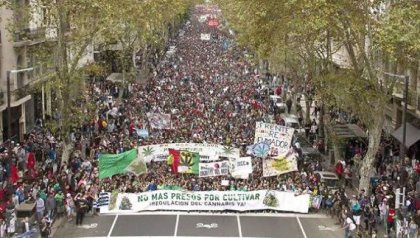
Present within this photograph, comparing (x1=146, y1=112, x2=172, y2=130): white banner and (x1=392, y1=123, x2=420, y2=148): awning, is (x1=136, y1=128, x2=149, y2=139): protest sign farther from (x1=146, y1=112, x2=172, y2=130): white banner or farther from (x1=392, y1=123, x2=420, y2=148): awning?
(x1=392, y1=123, x2=420, y2=148): awning

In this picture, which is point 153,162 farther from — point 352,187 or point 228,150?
point 352,187

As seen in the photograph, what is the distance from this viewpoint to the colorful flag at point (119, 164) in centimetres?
2912

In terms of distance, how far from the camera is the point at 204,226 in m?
25.7

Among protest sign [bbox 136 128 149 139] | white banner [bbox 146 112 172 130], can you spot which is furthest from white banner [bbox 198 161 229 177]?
white banner [bbox 146 112 172 130]

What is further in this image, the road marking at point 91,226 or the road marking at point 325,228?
the road marking at point 325,228

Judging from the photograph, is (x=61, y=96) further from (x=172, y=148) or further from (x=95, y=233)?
(x=95, y=233)

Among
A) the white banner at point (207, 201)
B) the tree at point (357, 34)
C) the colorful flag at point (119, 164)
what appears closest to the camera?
the tree at point (357, 34)

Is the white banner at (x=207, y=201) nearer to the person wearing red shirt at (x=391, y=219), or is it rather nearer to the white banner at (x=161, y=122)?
the person wearing red shirt at (x=391, y=219)

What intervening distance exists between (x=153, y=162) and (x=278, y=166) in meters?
5.65

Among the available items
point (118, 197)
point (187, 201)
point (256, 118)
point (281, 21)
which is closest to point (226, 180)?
point (187, 201)

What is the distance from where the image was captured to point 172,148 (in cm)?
3136

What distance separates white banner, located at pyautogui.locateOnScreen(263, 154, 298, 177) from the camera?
30.1 m

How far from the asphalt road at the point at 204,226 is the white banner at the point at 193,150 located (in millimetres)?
5124

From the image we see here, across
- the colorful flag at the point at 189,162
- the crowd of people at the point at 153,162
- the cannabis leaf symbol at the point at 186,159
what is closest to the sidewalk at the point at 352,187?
the crowd of people at the point at 153,162
